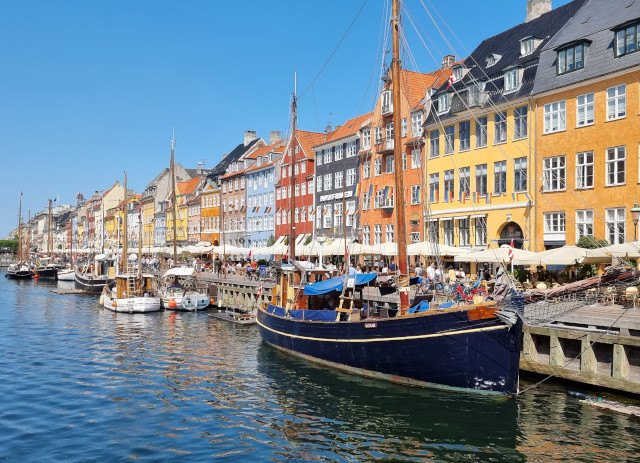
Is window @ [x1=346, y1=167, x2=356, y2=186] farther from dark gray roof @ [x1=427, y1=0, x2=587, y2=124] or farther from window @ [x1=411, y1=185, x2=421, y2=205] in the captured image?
dark gray roof @ [x1=427, y1=0, x2=587, y2=124]

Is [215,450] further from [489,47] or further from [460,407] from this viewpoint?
[489,47]

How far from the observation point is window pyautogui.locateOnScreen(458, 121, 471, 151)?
43.6 metres

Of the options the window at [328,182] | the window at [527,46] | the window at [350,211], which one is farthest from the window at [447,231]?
the window at [328,182]

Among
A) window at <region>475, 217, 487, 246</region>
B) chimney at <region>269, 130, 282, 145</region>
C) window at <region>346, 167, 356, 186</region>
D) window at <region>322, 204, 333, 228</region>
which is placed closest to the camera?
window at <region>475, 217, 487, 246</region>

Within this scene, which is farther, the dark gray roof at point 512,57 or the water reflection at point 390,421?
the dark gray roof at point 512,57

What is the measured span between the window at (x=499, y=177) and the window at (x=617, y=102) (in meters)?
8.00

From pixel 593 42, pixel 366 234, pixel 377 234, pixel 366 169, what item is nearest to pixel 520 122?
pixel 593 42

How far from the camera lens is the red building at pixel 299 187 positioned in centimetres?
6675

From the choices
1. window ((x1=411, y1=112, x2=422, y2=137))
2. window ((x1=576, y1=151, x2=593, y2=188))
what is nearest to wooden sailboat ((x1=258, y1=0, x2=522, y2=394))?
window ((x1=576, y1=151, x2=593, y2=188))

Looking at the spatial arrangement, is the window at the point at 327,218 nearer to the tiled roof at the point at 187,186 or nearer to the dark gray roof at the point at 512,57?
the dark gray roof at the point at 512,57

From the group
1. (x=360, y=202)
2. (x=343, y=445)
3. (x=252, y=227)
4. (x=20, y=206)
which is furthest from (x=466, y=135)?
(x=20, y=206)

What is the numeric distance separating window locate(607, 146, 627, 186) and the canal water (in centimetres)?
1670

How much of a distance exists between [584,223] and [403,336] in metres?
19.5

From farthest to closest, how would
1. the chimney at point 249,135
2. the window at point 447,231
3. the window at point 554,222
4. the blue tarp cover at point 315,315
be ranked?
the chimney at point 249,135
the window at point 447,231
the window at point 554,222
the blue tarp cover at point 315,315
